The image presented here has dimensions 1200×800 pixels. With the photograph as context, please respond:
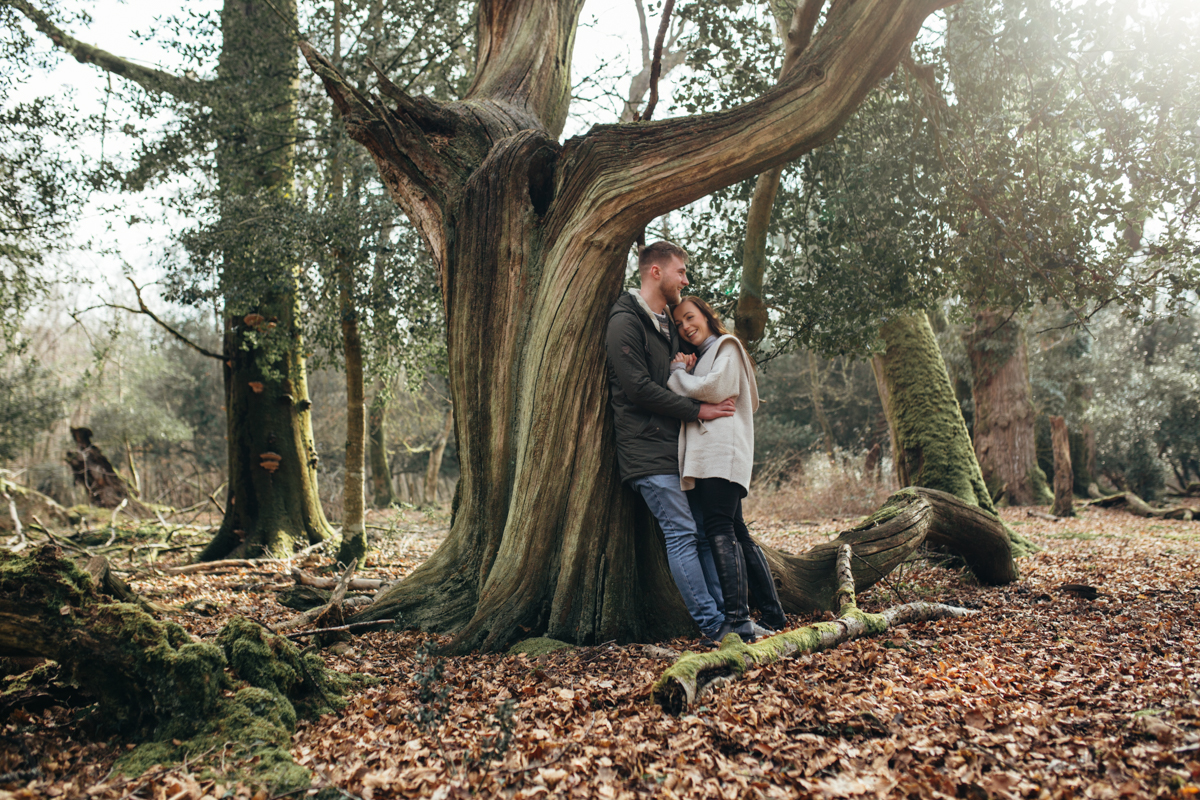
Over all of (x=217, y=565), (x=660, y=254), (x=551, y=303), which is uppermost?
(x=660, y=254)

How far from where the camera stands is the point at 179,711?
2.71m

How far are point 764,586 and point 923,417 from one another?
497 centimetres

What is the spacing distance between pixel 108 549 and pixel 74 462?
653 cm

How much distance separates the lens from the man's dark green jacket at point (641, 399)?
4020 mm

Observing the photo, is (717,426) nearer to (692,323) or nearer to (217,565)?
(692,323)

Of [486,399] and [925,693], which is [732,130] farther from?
[925,693]

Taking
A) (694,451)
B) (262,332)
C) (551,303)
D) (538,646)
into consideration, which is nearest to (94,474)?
(262,332)

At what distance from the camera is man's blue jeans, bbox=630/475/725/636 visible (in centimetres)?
384

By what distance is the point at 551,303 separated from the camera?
4348mm

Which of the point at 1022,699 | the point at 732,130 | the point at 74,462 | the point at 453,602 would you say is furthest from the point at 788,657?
the point at 74,462

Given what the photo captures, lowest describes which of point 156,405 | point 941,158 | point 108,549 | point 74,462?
point 108,549

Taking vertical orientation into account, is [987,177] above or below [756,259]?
above

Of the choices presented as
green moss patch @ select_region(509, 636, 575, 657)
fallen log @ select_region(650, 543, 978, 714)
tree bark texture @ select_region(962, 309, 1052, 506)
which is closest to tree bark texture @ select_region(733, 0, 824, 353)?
fallen log @ select_region(650, 543, 978, 714)

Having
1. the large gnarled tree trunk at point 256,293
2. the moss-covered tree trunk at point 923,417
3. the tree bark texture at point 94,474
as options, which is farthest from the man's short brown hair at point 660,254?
the tree bark texture at point 94,474
